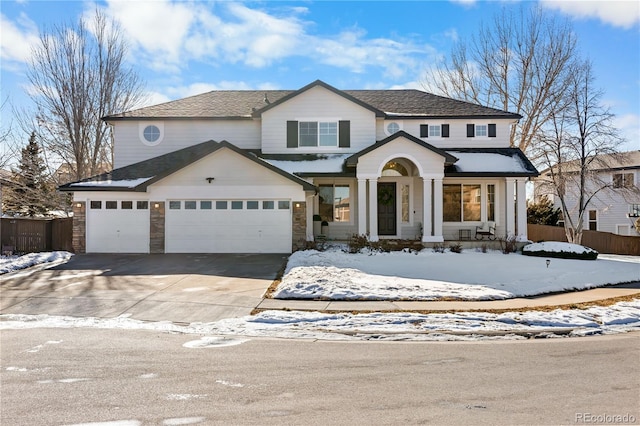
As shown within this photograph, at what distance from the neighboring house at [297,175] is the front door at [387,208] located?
47 mm

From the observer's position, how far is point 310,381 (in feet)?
18.7

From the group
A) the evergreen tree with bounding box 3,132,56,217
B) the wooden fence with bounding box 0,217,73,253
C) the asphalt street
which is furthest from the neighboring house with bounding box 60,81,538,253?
the asphalt street

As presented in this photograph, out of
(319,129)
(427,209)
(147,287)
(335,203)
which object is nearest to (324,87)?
(319,129)

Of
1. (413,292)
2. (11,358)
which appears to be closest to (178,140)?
(413,292)

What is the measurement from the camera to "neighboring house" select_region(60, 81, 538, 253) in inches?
773

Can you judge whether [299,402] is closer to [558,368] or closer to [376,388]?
[376,388]

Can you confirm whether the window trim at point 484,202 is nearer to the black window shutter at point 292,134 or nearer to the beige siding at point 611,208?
the black window shutter at point 292,134

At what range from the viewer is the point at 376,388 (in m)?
5.43

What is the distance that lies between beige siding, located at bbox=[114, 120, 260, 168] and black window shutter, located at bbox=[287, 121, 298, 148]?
1.79 meters

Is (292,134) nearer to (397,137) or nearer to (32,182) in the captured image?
(397,137)

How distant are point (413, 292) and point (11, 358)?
8.55 metres

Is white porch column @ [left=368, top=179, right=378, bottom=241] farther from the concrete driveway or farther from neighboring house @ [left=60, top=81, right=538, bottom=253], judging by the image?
the concrete driveway

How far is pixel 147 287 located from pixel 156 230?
291 inches

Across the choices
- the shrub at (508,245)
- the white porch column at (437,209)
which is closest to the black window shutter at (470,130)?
the white porch column at (437,209)
